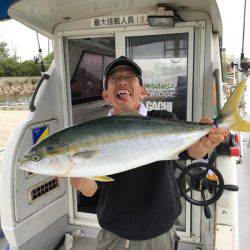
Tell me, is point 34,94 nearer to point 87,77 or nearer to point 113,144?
point 87,77

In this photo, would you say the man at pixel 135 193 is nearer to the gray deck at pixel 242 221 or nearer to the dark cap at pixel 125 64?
the dark cap at pixel 125 64

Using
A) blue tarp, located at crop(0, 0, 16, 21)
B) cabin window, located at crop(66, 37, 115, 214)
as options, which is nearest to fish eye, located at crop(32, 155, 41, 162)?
blue tarp, located at crop(0, 0, 16, 21)

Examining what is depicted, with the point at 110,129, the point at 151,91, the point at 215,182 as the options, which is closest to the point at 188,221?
the point at 215,182

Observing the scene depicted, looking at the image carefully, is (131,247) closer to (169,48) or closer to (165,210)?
(165,210)

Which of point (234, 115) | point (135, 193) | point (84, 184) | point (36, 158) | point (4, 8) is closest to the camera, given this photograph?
point (36, 158)

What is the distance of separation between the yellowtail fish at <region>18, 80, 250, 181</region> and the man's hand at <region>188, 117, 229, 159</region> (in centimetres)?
4

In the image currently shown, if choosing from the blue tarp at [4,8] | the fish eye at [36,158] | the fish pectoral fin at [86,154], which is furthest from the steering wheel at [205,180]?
the blue tarp at [4,8]

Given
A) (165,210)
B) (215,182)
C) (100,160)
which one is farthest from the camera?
(215,182)

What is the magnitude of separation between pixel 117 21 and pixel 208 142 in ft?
7.03

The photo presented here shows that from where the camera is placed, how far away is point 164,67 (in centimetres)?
377

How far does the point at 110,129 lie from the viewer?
5.94 feet

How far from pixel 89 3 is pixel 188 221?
2639 mm

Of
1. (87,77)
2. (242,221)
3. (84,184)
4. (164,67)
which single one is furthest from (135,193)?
(87,77)

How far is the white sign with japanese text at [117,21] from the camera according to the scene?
11.8 feet
